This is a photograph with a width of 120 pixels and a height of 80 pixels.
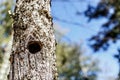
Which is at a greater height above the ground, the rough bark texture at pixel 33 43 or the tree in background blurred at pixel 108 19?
the tree in background blurred at pixel 108 19

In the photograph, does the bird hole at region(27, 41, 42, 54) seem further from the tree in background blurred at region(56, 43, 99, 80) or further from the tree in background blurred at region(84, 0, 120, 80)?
the tree in background blurred at region(56, 43, 99, 80)

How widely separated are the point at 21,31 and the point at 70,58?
67.3ft

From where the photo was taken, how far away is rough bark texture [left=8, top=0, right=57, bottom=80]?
11.6 ft

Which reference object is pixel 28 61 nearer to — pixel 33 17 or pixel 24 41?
pixel 24 41

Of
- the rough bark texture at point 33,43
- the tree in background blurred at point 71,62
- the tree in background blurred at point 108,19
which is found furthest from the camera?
the tree in background blurred at point 71,62

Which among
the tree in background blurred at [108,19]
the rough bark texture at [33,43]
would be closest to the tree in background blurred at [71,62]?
the tree in background blurred at [108,19]

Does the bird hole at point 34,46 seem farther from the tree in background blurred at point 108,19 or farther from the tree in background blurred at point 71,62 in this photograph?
the tree in background blurred at point 71,62

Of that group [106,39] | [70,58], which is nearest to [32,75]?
[106,39]

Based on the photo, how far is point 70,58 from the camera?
24.2 m

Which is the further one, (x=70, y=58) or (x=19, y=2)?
(x=70, y=58)

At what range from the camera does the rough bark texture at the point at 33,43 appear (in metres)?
3.55

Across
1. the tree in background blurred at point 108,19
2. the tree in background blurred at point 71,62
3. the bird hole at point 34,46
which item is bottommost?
the bird hole at point 34,46

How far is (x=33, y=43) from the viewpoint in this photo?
12.0 feet

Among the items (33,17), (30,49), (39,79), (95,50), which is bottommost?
(39,79)
